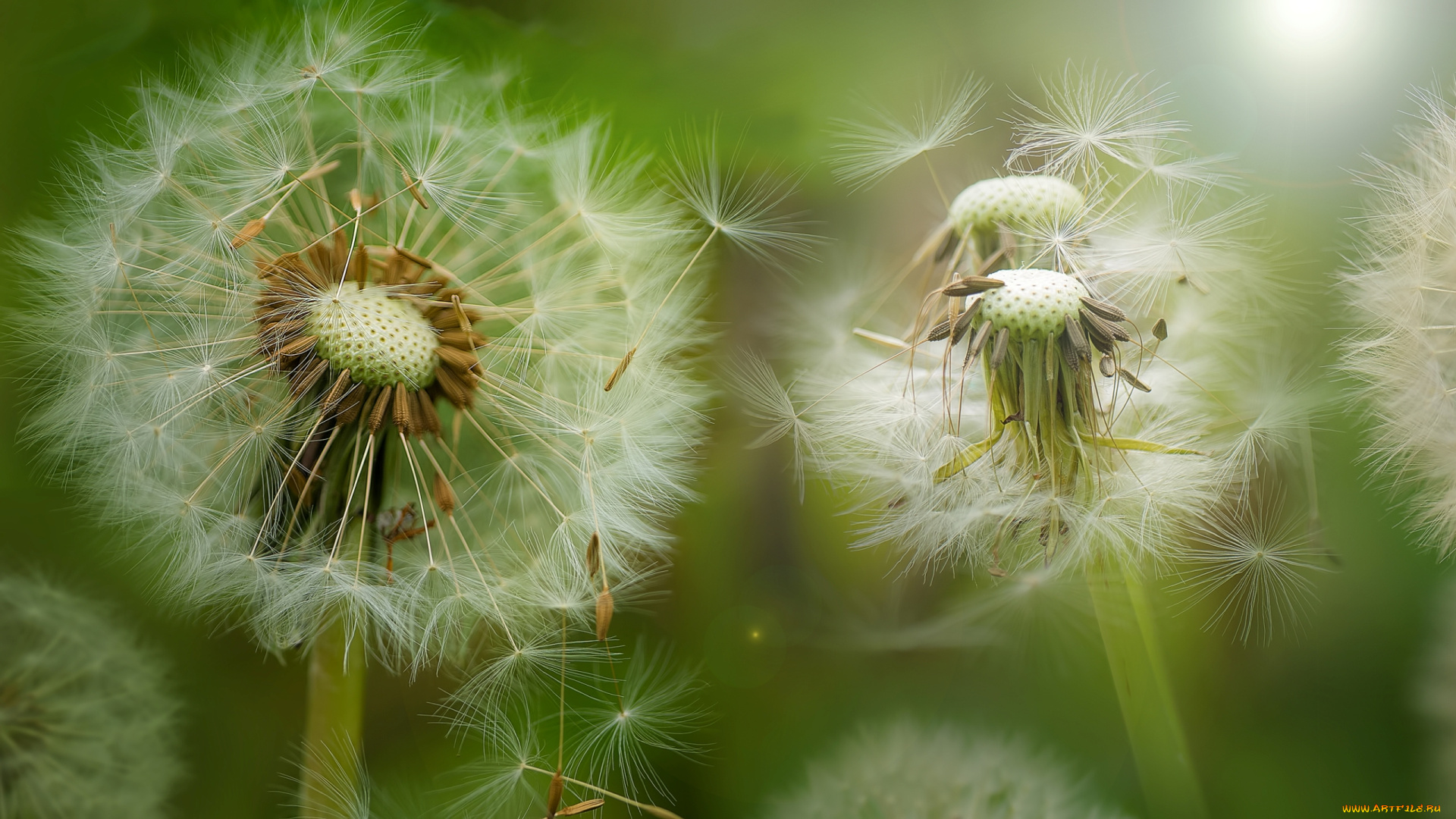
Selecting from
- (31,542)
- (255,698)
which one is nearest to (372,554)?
(255,698)

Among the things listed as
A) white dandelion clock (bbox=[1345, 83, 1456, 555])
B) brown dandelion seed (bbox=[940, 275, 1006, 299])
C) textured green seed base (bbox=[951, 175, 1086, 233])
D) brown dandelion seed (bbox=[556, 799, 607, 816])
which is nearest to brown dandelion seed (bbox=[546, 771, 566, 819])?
brown dandelion seed (bbox=[556, 799, 607, 816])

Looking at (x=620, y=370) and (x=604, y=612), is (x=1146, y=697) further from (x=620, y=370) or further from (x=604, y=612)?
(x=620, y=370)

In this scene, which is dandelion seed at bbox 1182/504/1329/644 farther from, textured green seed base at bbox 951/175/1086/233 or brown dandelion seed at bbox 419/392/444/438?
brown dandelion seed at bbox 419/392/444/438

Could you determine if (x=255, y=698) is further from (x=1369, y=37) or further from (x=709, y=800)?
(x=1369, y=37)

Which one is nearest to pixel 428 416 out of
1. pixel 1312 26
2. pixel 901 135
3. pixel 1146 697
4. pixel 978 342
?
pixel 978 342

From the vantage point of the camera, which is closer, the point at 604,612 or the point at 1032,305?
the point at 1032,305

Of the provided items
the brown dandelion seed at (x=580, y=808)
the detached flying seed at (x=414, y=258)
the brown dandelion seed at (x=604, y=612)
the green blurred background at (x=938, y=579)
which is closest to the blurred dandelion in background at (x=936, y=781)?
the green blurred background at (x=938, y=579)
